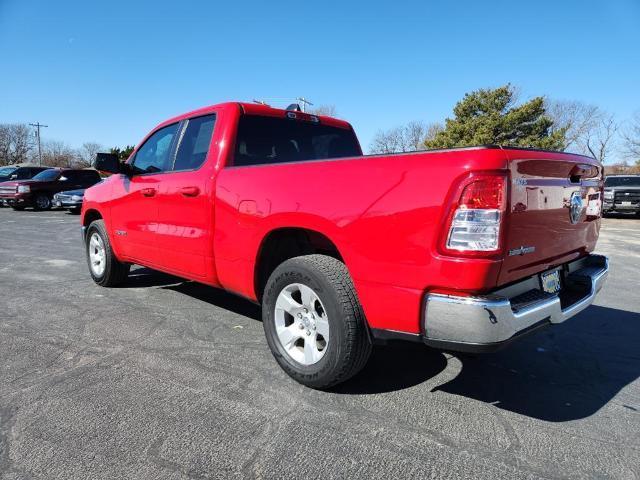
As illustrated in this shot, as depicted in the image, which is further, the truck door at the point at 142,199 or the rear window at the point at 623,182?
the rear window at the point at 623,182

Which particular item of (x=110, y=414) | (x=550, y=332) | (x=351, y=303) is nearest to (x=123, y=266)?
(x=110, y=414)

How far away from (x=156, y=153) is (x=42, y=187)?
58.7 feet

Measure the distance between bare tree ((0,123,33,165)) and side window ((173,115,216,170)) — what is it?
9297 centimetres

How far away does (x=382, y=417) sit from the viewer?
2496 mm

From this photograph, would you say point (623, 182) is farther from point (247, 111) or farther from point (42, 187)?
point (42, 187)

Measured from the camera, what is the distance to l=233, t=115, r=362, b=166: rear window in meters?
3.76

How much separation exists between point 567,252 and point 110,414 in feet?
9.63

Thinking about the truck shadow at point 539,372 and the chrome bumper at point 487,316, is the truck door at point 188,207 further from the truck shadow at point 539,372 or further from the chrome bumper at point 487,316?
the chrome bumper at point 487,316

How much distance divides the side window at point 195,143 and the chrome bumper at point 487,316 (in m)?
2.44

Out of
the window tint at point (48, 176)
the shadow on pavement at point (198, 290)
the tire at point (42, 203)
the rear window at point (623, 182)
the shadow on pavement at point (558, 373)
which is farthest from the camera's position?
the window tint at point (48, 176)

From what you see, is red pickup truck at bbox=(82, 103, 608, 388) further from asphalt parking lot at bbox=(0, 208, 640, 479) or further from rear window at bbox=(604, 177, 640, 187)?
rear window at bbox=(604, 177, 640, 187)

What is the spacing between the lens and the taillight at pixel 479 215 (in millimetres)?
2059

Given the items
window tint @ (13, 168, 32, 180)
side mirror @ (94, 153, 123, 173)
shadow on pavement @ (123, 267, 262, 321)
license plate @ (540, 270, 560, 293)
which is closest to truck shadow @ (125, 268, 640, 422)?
license plate @ (540, 270, 560, 293)

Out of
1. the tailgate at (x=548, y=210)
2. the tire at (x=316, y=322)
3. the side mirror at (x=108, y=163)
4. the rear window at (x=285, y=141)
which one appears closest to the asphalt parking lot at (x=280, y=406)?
the tire at (x=316, y=322)
